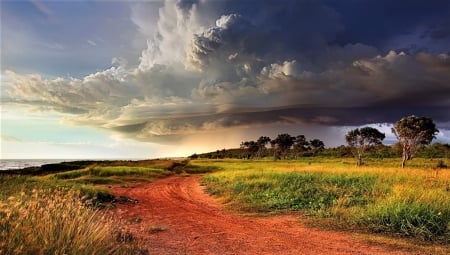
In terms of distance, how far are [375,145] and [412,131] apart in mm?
17323

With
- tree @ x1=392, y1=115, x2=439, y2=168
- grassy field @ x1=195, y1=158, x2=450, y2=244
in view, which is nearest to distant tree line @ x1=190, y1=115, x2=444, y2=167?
tree @ x1=392, y1=115, x2=439, y2=168

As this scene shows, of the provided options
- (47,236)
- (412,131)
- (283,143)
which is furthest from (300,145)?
(47,236)

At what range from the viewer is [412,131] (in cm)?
5397

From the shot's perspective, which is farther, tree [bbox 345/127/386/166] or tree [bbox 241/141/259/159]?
tree [bbox 241/141/259/159]

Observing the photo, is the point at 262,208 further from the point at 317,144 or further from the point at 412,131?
the point at 317,144

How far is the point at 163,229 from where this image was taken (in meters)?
11.6

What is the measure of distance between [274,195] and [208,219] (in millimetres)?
5396

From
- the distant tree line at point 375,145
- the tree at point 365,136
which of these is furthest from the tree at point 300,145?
the tree at point 365,136

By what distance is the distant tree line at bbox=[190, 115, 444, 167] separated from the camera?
54469 millimetres

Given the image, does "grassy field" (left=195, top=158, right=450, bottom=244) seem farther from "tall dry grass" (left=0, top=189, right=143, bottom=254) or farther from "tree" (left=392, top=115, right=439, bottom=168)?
"tree" (left=392, top=115, right=439, bottom=168)

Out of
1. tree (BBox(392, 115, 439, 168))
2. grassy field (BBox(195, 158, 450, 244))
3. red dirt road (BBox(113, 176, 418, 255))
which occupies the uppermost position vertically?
tree (BBox(392, 115, 439, 168))

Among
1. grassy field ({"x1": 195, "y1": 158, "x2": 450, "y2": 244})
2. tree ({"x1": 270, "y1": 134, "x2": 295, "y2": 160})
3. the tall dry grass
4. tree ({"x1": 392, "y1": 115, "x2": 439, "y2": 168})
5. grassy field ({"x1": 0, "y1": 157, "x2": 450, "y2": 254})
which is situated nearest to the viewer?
the tall dry grass

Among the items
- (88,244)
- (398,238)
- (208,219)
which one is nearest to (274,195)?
(208,219)

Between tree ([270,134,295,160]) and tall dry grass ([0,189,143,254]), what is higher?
tree ([270,134,295,160])
